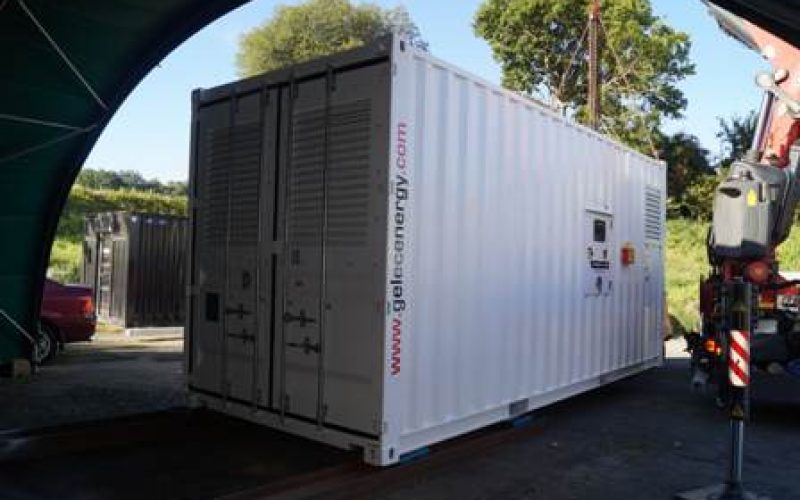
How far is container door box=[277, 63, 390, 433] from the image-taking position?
18.7 feet

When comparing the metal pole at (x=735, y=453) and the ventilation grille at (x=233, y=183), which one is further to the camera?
the ventilation grille at (x=233, y=183)

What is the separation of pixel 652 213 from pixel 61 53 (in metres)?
7.51

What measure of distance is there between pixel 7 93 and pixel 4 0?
1.61 m

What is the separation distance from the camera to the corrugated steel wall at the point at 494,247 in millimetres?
5910

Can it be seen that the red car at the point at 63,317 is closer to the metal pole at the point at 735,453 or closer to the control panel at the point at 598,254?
the control panel at the point at 598,254

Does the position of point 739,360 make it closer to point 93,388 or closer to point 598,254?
point 598,254

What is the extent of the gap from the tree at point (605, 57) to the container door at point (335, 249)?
89.7 ft

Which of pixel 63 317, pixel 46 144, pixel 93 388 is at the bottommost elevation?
pixel 93 388

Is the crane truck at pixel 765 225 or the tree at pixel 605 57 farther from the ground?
the tree at pixel 605 57

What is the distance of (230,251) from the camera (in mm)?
6930

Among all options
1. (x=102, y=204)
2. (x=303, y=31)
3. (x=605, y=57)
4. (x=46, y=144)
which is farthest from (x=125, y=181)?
(x=46, y=144)

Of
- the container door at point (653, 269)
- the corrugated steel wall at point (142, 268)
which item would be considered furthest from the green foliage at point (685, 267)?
the corrugated steel wall at point (142, 268)

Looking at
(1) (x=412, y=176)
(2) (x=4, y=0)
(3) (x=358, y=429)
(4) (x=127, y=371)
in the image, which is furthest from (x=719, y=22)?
(4) (x=127, y=371)

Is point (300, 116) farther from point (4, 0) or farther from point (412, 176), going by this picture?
point (4, 0)
